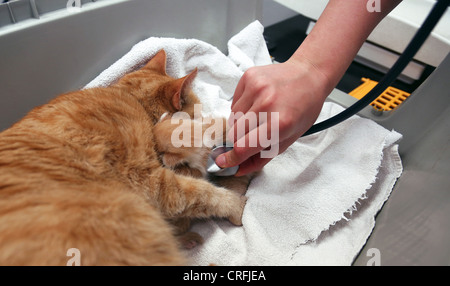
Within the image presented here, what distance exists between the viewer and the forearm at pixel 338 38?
2.71 feet

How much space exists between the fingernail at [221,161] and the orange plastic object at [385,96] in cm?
93

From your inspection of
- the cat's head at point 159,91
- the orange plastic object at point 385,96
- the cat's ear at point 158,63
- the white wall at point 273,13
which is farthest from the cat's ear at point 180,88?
the white wall at point 273,13

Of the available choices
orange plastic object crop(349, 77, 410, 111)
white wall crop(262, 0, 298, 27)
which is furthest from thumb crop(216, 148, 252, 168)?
white wall crop(262, 0, 298, 27)

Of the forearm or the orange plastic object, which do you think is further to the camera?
the orange plastic object

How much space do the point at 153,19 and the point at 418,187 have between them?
1.25m

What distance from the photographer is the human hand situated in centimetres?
71

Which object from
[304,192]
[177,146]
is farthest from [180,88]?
[304,192]

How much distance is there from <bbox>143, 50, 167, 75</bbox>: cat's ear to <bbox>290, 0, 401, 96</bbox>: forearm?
1.84 ft

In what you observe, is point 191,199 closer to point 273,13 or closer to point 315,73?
point 315,73

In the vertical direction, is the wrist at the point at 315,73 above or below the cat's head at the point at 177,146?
above

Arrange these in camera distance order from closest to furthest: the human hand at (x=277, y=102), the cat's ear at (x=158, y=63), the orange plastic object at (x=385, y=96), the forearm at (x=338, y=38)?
1. the human hand at (x=277, y=102)
2. the forearm at (x=338, y=38)
3. the cat's ear at (x=158, y=63)
4. the orange plastic object at (x=385, y=96)

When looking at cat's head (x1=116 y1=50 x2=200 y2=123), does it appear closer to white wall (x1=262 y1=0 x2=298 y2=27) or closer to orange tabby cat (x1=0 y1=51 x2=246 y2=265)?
orange tabby cat (x1=0 y1=51 x2=246 y2=265)

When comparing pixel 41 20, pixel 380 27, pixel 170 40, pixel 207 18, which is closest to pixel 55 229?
pixel 41 20

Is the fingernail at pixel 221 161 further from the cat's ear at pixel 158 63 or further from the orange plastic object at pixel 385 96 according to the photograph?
the orange plastic object at pixel 385 96
